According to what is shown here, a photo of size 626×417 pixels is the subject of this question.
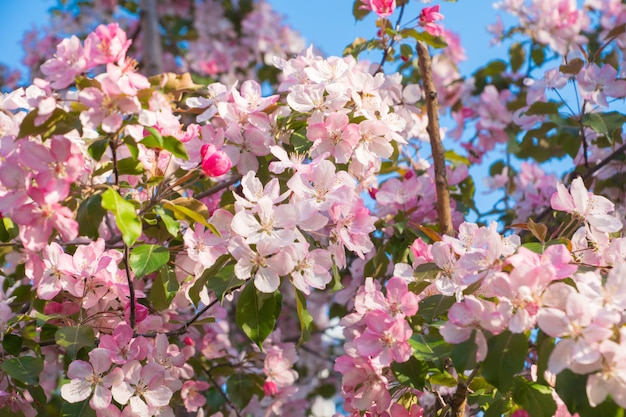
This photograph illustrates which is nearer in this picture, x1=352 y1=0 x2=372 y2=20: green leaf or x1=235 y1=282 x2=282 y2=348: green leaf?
x1=235 y1=282 x2=282 y2=348: green leaf

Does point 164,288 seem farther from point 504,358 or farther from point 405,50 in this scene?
point 405,50

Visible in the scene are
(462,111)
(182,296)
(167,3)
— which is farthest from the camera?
(167,3)

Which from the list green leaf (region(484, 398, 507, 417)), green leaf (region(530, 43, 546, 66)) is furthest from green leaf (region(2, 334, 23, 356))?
green leaf (region(530, 43, 546, 66))

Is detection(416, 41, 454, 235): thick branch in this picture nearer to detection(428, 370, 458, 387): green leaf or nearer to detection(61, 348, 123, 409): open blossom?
detection(428, 370, 458, 387): green leaf

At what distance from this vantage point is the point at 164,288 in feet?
4.65

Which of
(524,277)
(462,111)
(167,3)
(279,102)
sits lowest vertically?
(524,277)

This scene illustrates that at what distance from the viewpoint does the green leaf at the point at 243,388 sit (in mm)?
1829

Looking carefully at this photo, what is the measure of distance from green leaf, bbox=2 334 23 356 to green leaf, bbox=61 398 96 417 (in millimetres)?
164

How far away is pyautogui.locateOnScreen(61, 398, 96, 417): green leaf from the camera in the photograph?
50.8 inches

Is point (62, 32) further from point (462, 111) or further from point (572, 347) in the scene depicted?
point (572, 347)

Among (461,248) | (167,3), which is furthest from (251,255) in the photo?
(167,3)

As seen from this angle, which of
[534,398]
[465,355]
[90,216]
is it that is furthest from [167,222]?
[534,398]

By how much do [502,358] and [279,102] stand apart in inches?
31.0

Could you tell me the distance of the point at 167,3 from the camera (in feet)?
15.0
